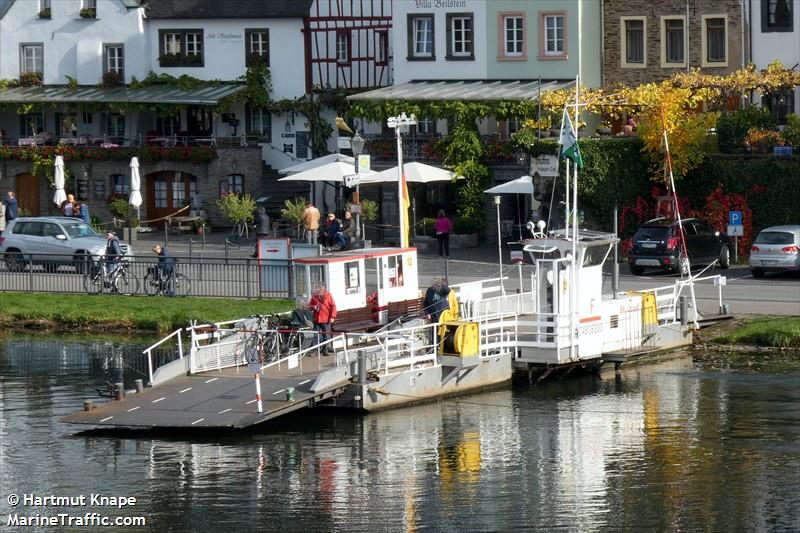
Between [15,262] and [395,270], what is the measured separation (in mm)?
15566

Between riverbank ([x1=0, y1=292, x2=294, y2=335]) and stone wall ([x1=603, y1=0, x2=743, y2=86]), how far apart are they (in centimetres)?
2030

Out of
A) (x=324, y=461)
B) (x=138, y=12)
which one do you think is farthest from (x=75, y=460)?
(x=138, y=12)

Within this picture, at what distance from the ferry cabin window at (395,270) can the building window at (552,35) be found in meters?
25.1

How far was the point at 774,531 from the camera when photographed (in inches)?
995

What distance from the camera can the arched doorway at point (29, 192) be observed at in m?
70.1

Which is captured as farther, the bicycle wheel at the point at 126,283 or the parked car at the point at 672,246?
the parked car at the point at 672,246

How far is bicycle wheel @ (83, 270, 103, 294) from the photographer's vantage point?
48.3 m

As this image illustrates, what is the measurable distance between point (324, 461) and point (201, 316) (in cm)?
1479

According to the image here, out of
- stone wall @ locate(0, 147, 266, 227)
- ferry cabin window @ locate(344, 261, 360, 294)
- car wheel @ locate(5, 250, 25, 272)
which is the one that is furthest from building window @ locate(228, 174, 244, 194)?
ferry cabin window @ locate(344, 261, 360, 294)

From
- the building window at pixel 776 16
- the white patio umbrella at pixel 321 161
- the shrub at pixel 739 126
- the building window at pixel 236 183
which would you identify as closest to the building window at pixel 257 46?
the building window at pixel 236 183

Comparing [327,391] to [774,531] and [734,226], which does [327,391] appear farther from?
[734,226]

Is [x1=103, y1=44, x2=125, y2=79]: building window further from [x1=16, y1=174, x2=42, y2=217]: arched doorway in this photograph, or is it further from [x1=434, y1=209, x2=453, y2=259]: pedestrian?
[x1=434, y1=209, x2=453, y2=259]: pedestrian

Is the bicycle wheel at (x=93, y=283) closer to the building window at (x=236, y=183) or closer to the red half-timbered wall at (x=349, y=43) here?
the building window at (x=236, y=183)

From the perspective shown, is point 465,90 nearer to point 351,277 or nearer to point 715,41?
point 715,41
